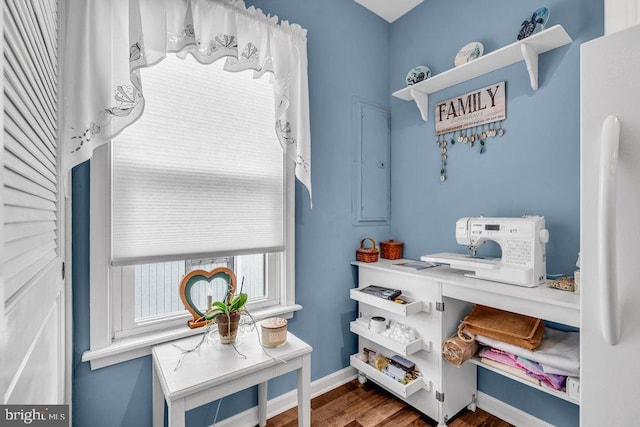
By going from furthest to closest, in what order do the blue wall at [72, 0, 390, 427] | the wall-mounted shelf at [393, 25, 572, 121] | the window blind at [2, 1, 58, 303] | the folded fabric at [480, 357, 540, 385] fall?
1. the blue wall at [72, 0, 390, 427]
2. the wall-mounted shelf at [393, 25, 572, 121]
3. the folded fabric at [480, 357, 540, 385]
4. the window blind at [2, 1, 58, 303]

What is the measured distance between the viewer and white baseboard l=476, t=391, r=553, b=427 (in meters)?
1.65

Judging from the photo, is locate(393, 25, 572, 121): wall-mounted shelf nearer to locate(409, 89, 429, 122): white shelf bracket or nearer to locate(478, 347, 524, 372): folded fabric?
locate(409, 89, 429, 122): white shelf bracket

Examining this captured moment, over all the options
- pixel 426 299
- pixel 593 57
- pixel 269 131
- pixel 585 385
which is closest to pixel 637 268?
pixel 585 385

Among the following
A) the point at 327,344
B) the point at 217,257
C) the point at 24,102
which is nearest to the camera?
the point at 24,102

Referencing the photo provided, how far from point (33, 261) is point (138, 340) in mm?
828

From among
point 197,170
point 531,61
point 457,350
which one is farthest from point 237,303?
point 531,61

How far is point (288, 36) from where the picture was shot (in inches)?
69.6

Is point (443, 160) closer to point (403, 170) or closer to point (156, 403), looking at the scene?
point (403, 170)

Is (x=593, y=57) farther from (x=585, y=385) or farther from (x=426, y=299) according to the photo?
(x=426, y=299)

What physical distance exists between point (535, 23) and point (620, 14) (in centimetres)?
37

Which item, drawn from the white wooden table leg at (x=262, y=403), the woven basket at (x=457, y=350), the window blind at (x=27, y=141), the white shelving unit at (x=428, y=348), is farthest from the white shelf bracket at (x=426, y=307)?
the window blind at (x=27, y=141)

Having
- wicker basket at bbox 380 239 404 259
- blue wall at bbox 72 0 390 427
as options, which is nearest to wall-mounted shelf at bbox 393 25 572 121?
blue wall at bbox 72 0 390 427

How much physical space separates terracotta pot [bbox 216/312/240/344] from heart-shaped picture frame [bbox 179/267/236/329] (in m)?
0.08

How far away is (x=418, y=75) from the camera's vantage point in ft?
6.84
